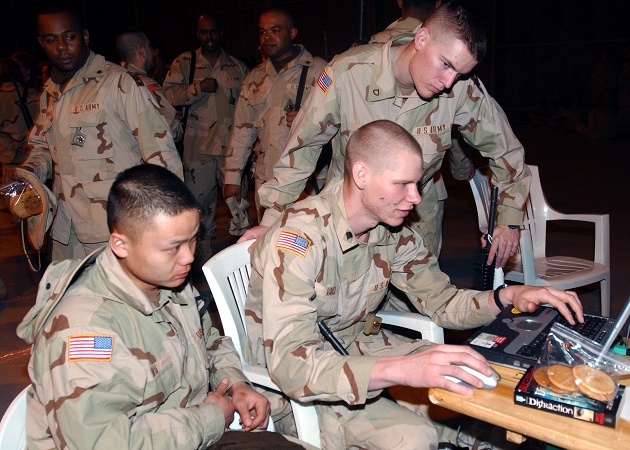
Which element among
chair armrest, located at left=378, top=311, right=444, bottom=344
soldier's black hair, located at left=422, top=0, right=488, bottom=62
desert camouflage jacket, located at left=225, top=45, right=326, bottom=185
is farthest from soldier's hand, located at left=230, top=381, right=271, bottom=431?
desert camouflage jacket, located at left=225, top=45, right=326, bottom=185

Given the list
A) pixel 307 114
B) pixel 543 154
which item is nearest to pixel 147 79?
pixel 307 114

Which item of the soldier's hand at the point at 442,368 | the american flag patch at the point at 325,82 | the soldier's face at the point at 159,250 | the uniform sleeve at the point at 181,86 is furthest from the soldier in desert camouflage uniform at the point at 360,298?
the uniform sleeve at the point at 181,86

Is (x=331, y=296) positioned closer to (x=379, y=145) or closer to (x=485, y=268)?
(x=379, y=145)

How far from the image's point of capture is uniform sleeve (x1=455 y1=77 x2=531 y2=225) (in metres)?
2.47

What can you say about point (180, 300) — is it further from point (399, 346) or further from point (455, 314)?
point (455, 314)

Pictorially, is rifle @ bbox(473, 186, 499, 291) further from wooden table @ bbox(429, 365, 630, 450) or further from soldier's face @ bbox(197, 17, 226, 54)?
soldier's face @ bbox(197, 17, 226, 54)

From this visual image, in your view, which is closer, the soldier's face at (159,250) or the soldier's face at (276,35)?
the soldier's face at (159,250)

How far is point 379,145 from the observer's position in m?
1.78

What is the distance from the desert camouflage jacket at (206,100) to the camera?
15.9 ft

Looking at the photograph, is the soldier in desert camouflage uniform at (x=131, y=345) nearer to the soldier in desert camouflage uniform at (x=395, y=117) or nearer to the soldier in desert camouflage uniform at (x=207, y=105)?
the soldier in desert camouflage uniform at (x=395, y=117)

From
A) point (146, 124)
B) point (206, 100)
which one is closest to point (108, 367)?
point (146, 124)

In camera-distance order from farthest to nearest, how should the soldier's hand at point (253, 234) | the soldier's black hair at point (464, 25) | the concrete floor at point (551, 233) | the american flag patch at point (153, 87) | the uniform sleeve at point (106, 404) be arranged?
1. the concrete floor at point (551, 233)
2. the american flag patch at point (153, 87)
3. the soldier's hand at point (253, 234)
4. the soldier's black hair at point (464, 25)
5. the uniform sleeve at point (106, 404)

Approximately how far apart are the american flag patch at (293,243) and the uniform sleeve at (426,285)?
0.47 metres

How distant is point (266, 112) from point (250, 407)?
255 cm
